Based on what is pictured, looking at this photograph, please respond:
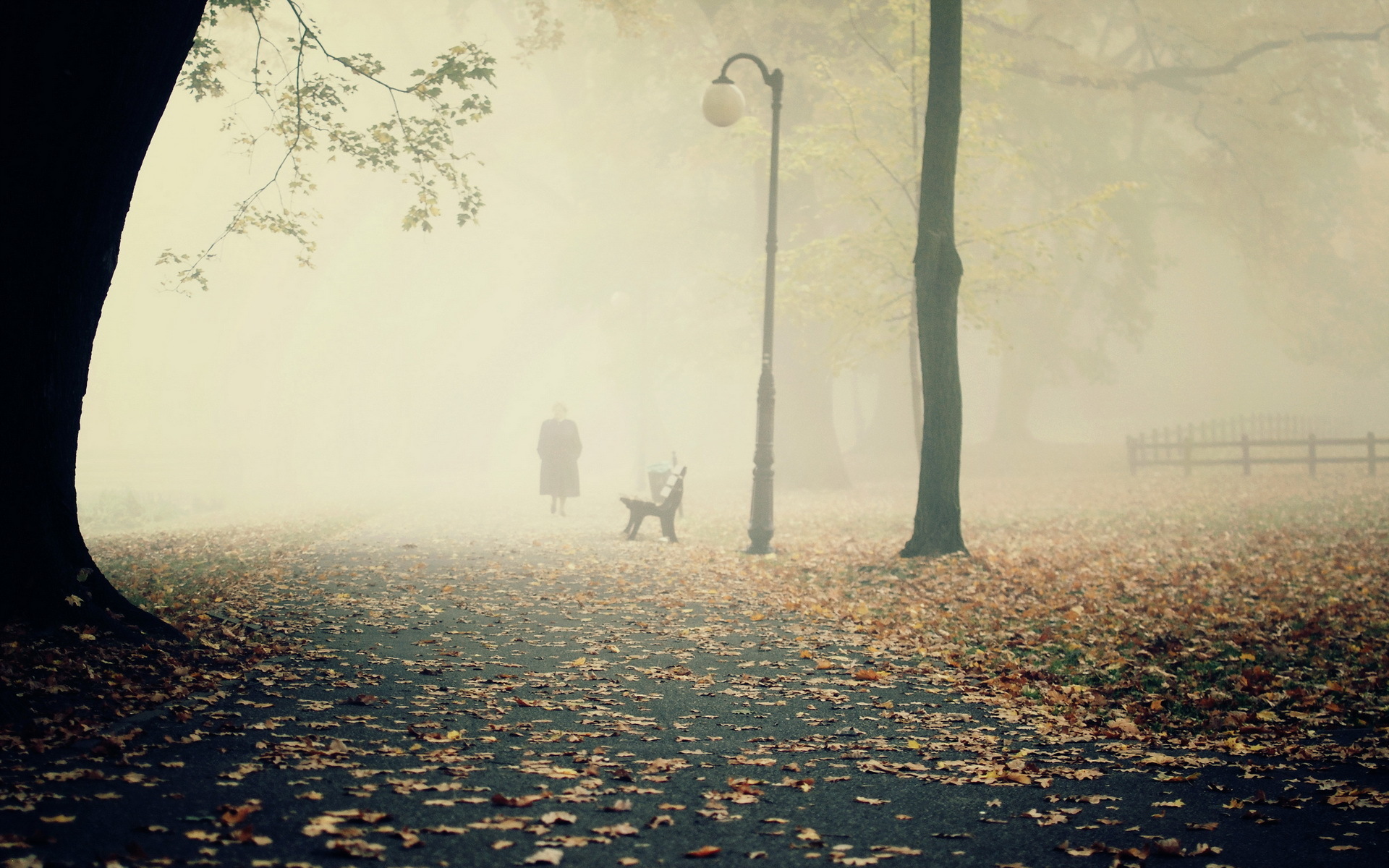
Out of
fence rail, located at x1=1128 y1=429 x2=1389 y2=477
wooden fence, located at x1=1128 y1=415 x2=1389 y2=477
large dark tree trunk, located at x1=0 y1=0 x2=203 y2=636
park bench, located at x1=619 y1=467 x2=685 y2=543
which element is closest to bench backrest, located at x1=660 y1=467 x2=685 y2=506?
park bench, located at x1=619 y1=467 x2=685 y2=543

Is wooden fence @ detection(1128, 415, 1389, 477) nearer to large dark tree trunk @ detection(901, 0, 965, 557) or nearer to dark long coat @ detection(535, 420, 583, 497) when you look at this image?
dark long coat @ detection(535, 420, 583, 497)

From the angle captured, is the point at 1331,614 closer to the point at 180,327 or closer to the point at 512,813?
the point at 512,813

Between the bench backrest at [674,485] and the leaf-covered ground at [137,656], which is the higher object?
the bench backrest at [674,485]

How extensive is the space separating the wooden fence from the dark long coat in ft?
57.1

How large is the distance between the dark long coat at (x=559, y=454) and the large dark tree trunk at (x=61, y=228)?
14826 millimetres

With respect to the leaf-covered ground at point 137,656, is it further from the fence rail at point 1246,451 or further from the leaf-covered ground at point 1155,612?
the fence rail at point 1246,451

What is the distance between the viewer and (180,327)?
4322cm

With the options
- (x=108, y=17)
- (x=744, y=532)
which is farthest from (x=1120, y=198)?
(x=108, y=17)

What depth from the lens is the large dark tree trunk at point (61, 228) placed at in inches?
206

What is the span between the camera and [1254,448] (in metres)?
35.0

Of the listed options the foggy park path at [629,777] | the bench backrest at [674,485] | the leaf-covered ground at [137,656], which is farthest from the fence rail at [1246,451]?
the leaf-covered ground at [137,656]

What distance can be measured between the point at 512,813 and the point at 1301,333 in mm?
38971

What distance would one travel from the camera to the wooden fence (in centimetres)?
2489

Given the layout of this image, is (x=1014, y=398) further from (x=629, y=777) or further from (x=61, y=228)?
(x=61, y=228)
